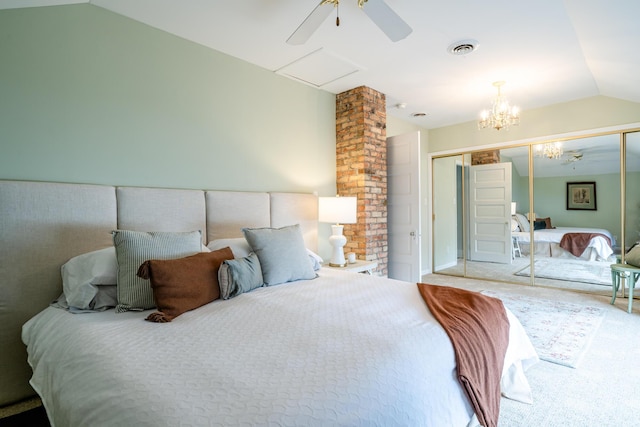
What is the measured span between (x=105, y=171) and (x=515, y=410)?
3061 millimetres

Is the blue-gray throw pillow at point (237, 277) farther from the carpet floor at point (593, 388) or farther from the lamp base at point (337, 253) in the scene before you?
the carpet floor at point (593, 388)

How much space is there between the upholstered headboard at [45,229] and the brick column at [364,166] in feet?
6.67

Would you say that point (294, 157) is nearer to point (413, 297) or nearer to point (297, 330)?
point (413, 297)

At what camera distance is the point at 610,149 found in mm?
4121

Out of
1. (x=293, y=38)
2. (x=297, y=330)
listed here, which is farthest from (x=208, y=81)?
(x=297, y=330)

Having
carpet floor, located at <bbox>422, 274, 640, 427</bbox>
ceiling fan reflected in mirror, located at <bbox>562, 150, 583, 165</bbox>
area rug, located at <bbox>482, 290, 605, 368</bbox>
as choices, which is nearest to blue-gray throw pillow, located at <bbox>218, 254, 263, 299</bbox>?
carpet floor, located at <bbox>422, 274, 640, 427</bbox>

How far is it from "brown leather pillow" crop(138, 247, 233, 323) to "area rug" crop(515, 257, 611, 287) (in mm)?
4749

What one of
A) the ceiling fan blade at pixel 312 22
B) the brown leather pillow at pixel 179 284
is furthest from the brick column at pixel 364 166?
the brown leather pillow at pixel 179 284

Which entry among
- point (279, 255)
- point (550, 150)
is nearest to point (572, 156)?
point (550, 150)

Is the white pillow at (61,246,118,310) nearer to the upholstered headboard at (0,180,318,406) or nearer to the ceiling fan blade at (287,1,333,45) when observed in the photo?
the upholstered headboard at (0,180,318,406)

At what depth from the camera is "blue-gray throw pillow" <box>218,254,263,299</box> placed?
1.96 metres

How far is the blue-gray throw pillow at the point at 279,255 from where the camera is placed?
7.53ft

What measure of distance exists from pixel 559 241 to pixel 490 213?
967mm

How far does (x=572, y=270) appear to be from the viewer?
4520 millimetres
